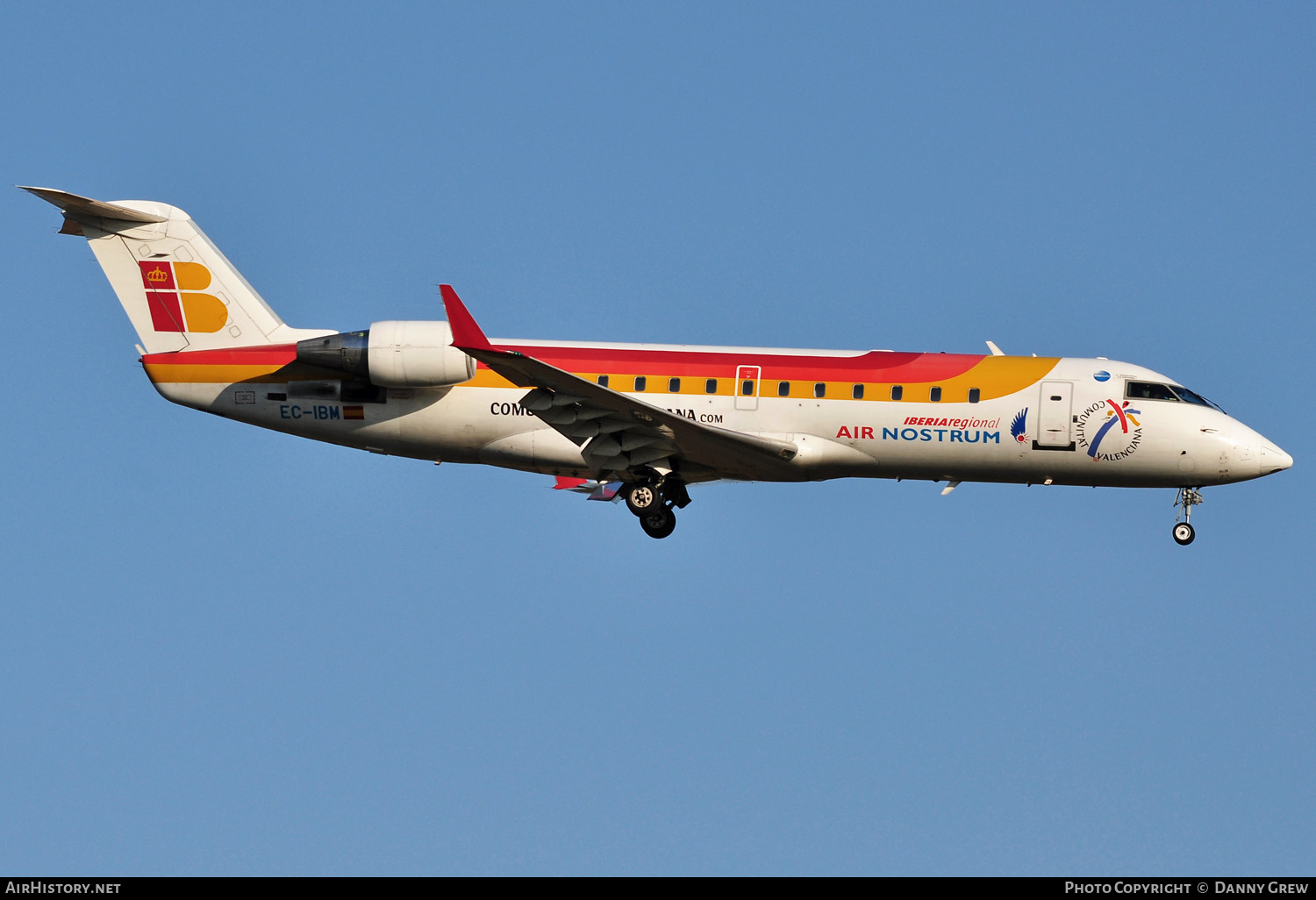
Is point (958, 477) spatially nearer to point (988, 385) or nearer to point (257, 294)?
point (988, 385)

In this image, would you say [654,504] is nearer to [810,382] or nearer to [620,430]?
[620,430]

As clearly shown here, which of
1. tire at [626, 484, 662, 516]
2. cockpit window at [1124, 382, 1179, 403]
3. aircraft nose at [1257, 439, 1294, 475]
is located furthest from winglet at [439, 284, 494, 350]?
aircraft nose at [1257, 439, 1294, 475]

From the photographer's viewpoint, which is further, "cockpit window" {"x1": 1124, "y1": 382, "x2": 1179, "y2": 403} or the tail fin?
the tail fin

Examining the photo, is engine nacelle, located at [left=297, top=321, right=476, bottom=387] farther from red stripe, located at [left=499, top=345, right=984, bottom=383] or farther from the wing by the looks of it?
red stripe, located at [left=499, top=345, right=984, bottom=383]

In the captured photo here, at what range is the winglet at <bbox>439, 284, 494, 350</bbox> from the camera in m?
25.3

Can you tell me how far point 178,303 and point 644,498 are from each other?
9.77 meters

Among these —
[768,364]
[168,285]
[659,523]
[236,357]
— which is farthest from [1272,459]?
[168,285]

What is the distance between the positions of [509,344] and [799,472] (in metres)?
5.98

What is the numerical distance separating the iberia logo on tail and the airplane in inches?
27.0

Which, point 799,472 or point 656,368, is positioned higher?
point 656,368
